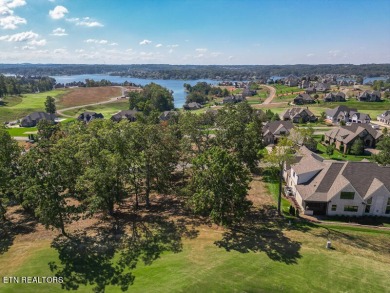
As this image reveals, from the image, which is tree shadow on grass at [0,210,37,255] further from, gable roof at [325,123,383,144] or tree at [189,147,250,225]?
gable roof at [325,123,383,144]

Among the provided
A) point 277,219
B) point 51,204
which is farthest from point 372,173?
point 51,204

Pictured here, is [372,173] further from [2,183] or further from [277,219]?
[2,183]

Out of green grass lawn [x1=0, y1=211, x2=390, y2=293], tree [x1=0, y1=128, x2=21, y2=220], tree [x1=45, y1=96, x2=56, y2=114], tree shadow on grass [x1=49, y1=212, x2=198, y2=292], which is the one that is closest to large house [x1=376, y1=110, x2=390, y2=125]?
green grass lawn [x1=0, y1=211, x2=390, y2=293]

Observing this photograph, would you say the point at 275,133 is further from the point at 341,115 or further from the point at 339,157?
the point at 341,115

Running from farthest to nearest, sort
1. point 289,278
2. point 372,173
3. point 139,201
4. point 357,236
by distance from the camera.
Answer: point 139,201, point 372,173, point 357,236, point 289,278

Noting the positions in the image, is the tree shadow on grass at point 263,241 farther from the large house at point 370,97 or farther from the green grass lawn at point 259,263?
the large house at point 370,97

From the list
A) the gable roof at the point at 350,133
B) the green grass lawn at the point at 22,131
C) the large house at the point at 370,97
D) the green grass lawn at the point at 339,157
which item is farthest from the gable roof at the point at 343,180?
the large house at the point at 370,97
